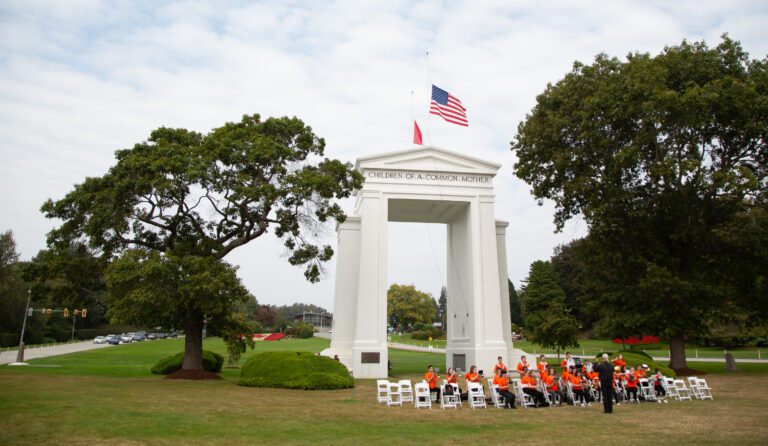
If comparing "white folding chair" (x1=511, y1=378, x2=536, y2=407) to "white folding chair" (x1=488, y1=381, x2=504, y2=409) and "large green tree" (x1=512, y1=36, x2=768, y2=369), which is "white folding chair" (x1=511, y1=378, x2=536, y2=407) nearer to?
"white folding chair" (x1=488, y1=381, x2=504, y2=409)

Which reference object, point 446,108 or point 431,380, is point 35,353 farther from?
point 431,380

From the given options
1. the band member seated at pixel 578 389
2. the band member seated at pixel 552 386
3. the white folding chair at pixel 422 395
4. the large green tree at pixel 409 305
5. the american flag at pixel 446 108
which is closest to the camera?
the white folding chair at pixel 422 395

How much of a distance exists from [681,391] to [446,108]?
55.9 feet

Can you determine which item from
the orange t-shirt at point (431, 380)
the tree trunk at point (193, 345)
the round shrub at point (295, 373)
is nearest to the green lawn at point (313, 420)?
the orange t-shirt at point (431, 380)

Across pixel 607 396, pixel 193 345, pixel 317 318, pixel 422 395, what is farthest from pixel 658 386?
pixel 317 318

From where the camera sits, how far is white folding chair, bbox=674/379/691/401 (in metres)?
18.4

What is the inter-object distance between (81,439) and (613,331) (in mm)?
27887

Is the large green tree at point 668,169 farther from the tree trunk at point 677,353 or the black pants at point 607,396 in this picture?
the black pants at point 607,396

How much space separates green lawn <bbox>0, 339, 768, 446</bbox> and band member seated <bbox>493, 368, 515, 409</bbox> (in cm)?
65

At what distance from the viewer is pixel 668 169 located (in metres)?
26.5

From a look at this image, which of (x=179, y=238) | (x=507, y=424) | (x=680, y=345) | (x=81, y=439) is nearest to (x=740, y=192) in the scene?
(x=680, y=345)

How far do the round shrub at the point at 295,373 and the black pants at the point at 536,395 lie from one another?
8059 millimetres

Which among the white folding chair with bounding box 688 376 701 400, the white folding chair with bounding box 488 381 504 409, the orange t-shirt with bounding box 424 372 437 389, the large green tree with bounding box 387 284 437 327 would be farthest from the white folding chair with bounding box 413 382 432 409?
the large green tree with bounding box 387 284 437 327

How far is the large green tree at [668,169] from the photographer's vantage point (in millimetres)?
26609
